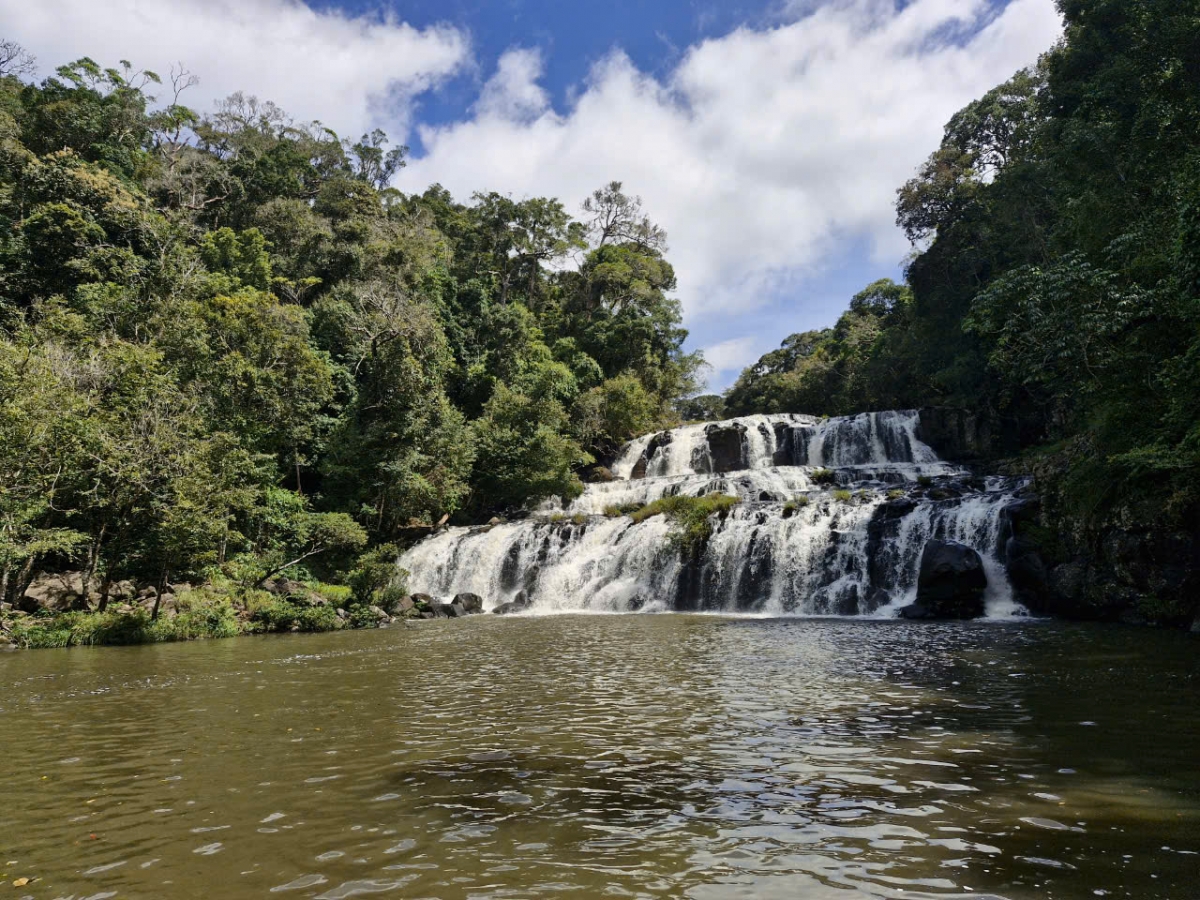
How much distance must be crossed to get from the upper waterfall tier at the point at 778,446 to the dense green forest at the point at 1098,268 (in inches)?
169

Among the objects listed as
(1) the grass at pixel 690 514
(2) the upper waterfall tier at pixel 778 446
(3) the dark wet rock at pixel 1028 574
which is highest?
(2) the upper waterfall tier at pixel 778 446

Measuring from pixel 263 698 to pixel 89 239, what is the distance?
127 feet

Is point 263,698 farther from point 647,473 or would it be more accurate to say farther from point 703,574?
point 647,473

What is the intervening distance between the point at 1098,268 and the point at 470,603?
23.4m

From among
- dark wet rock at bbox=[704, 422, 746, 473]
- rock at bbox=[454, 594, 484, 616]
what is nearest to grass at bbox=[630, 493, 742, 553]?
rock at bbox=[454, 594, 484, 616]

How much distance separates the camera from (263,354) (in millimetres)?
31594

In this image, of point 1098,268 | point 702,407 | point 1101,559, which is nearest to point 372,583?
point 1101,559

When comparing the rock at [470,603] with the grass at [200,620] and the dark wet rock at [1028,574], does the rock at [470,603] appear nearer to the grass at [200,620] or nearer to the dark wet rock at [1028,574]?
the grass at [200,620]

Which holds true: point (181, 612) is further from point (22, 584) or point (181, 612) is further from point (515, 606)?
point (515, 606)

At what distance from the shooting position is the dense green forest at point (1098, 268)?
16281mm

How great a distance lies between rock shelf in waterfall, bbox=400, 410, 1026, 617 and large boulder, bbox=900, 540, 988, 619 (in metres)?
0.68

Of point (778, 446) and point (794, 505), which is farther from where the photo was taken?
point (778, 446)

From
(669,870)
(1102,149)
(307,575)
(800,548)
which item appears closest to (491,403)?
(307,575)

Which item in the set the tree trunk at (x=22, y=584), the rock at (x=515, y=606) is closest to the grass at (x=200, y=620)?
the tree trunk at (x=22, y=584)
